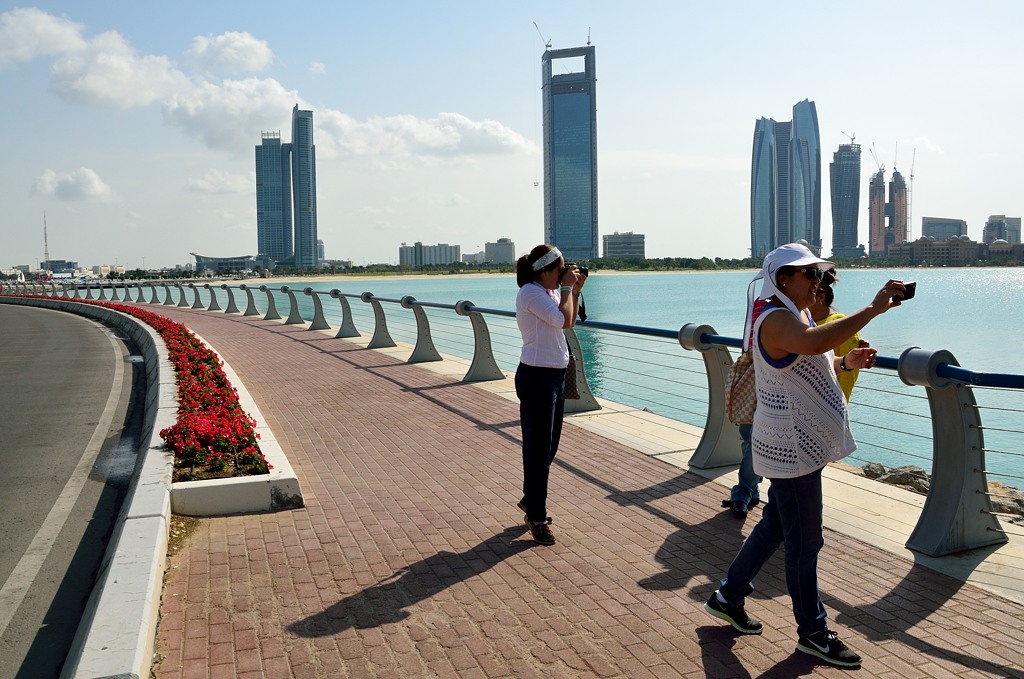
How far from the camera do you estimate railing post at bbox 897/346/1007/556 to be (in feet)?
15.8

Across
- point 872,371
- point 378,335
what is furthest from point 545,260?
point 378,335

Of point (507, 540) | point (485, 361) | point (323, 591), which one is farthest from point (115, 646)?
point (485, 361)

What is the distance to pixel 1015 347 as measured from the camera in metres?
41.1

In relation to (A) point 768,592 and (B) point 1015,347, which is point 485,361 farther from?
(B) point 1015,347

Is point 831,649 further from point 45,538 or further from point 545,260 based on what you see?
point 45,538

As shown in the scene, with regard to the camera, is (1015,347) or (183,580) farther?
(1015,347)

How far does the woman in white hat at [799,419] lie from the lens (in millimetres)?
3539

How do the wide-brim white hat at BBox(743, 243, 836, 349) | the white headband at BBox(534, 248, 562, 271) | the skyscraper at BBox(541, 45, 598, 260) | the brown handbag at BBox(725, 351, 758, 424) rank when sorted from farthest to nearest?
the skyscraper at BBox(541, 45, 598, 260) < the white headband at BBox(534, 248, 562, 271) < the brown handbag at BBox(725, 351, 758, 424) < the wide-brim white hat at BBox(743, 243, 836, 349)

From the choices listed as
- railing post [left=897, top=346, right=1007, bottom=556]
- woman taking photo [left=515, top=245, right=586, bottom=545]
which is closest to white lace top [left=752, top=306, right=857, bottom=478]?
railing post [left=897, top=346, right=1007, bottom=556]

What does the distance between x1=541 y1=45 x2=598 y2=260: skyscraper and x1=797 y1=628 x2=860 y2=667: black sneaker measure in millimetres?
158362

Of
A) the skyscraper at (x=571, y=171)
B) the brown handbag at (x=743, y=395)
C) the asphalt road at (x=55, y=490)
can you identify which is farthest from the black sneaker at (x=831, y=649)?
the skyscraper at (x=571, y=171)

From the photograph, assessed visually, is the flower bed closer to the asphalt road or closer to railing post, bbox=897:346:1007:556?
the asphalt road

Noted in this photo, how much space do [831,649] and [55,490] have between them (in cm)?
597

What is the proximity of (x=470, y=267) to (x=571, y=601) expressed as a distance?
16365 cm
